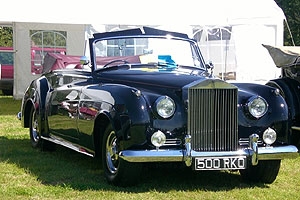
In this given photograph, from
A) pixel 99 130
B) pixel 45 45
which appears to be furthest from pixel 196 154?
pixel 45 45

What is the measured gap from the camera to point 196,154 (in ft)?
17.5

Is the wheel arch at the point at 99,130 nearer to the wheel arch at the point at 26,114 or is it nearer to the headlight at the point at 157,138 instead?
the headlight at the point at 157,138

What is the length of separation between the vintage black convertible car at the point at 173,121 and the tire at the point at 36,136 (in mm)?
1305

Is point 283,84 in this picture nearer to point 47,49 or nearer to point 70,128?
point 70,128

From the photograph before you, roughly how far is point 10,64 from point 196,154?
16.3 metres

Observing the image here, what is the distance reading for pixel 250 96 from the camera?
573 centimetres

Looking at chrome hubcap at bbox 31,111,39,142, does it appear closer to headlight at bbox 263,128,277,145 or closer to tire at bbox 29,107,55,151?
tire at bbox 29,107,55,151

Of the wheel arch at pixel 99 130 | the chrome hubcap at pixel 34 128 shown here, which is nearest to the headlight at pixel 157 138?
the wheel arch at pixel 99 130

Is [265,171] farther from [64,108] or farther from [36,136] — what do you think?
[36,136]

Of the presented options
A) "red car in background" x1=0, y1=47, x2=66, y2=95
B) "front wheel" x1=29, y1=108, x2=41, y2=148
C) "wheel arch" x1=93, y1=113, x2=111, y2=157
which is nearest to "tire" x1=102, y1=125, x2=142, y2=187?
"wheel arch" x1=93, y1=113, x2=111, y2=157

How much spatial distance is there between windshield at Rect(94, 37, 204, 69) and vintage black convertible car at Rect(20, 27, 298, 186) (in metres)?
0.04

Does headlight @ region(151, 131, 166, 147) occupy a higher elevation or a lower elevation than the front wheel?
higher

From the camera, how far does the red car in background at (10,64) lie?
17.9 meters

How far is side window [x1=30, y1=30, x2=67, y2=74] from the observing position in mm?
17906
